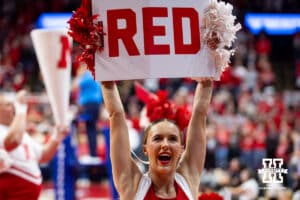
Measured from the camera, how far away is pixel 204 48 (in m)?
3.18

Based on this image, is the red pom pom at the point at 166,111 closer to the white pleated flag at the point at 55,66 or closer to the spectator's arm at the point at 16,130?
the white pleated flag at the point at 55,66

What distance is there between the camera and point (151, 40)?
3146 mm

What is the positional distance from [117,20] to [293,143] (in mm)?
6265

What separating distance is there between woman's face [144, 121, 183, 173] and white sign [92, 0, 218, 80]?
0.23 meters

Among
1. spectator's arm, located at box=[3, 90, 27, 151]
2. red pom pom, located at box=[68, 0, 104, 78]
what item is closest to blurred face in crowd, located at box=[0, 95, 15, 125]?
spectator's arm, located at box=[3, 90, 27, 151]

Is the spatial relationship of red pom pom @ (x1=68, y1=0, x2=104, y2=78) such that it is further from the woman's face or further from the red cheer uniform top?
the red cheer uniform top

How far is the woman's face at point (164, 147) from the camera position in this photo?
301 centimetres

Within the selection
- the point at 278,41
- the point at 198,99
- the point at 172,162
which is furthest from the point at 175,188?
the point at 278,41

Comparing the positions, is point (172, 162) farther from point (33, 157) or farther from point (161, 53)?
point (33, 157)

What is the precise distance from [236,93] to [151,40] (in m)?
10.2

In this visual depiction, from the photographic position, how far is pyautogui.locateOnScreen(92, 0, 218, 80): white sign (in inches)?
122

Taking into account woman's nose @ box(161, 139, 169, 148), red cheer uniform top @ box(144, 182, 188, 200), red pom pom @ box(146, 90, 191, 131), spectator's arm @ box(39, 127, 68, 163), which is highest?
woman's nose @ box(161, 139, 169, 148)

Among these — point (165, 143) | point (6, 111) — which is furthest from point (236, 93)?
point (165, 143)

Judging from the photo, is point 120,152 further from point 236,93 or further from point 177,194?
point 236,93
